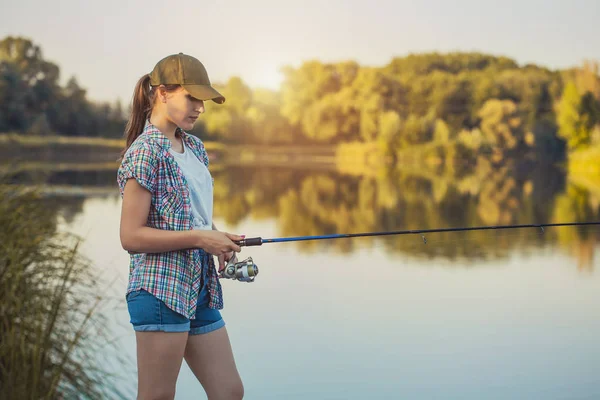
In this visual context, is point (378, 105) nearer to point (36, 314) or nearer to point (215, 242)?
point (36, 314)

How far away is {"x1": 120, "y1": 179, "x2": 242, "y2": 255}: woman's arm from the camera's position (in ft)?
6.13

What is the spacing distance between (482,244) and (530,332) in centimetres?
A: 437

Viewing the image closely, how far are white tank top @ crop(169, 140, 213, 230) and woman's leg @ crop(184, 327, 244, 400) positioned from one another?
271mm

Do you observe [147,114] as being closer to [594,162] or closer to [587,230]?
[587,230]

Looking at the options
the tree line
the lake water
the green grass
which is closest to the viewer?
the green grass

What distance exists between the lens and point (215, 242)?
190cm

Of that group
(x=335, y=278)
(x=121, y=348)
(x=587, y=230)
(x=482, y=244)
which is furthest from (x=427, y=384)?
(x=587, y=230)

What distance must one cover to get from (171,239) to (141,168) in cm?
17

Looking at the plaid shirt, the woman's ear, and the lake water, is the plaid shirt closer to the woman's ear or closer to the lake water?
the woman's ear

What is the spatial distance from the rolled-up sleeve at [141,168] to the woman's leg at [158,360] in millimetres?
334

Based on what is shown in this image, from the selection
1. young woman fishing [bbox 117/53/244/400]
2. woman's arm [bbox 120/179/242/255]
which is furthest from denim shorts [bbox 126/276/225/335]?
woman's arm [bbox 120/179/242/255]

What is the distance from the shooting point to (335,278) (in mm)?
6727

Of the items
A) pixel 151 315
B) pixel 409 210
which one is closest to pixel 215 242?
pixel 151 315

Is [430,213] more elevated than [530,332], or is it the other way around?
[430,213]
